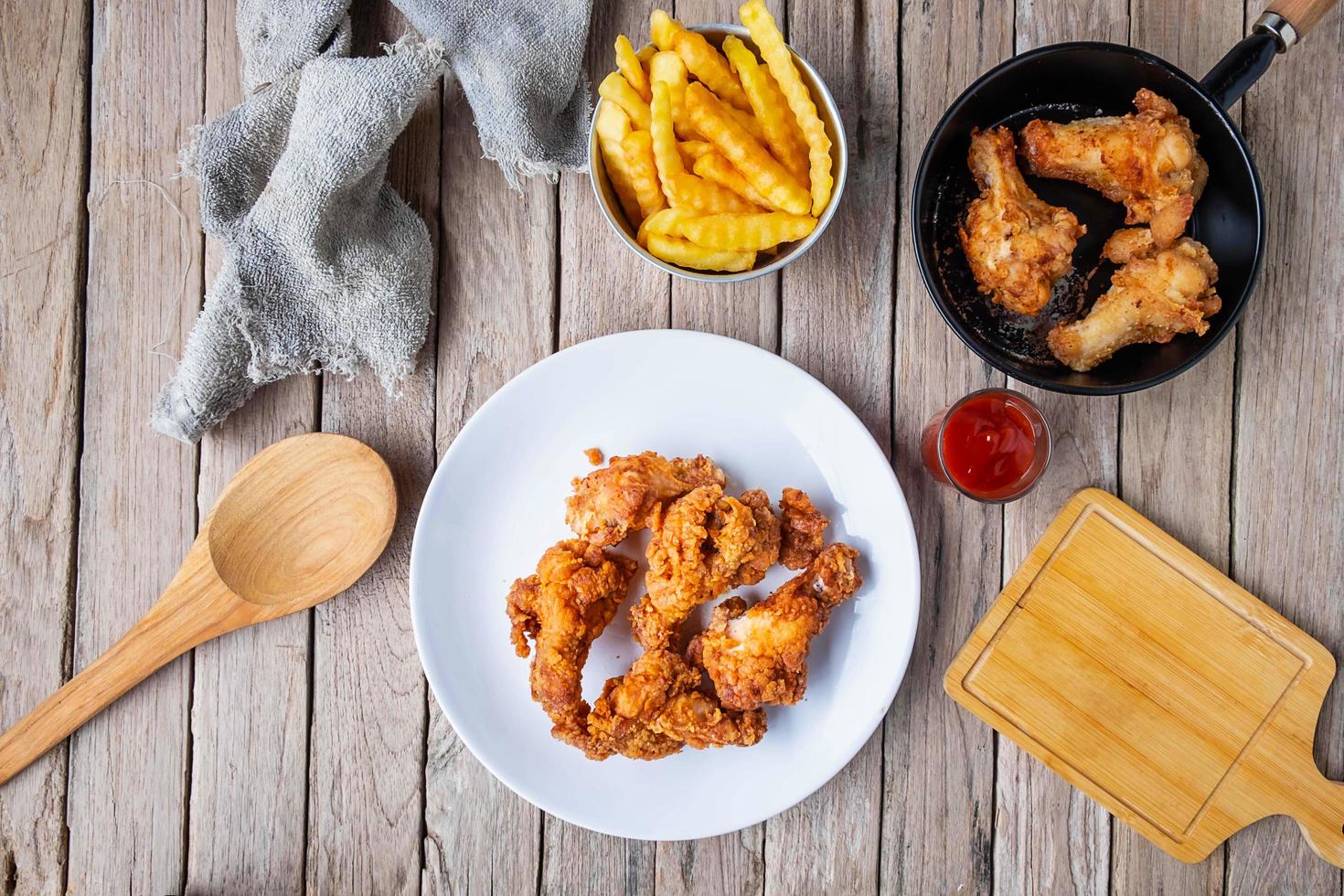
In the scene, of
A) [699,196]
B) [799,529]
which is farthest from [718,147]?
[799,529]

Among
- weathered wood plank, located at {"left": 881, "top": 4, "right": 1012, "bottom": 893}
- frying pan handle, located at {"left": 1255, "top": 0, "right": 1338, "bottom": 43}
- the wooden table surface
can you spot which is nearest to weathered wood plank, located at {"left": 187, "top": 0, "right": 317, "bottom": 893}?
the wooden table surface

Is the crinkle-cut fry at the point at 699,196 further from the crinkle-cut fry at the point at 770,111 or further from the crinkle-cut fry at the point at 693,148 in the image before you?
the crinkle-cut fry at the point at 770,111

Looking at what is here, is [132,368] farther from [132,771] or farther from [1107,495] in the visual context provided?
[1107,495]

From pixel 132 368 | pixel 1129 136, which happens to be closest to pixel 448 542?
pixel 132 368

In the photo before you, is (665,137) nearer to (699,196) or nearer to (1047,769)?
(699,196)

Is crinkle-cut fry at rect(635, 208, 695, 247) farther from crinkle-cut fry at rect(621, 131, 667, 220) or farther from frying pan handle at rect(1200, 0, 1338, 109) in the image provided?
frying pan handle at rect(1200, 0, 1338, 109)

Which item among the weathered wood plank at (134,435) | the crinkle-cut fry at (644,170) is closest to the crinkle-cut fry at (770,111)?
the crinkle-cut fry at (644,170)
